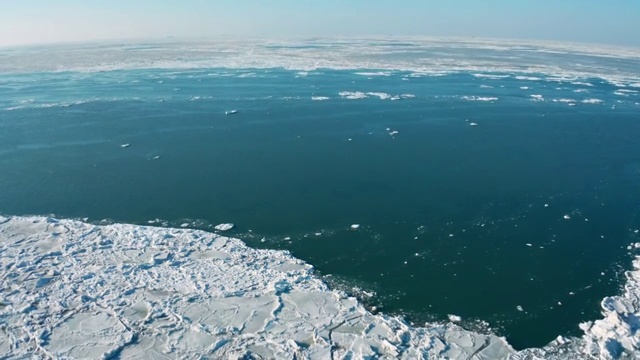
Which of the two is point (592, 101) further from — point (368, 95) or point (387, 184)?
point (387, 184)

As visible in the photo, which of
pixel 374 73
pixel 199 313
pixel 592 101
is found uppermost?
pixel 374 73

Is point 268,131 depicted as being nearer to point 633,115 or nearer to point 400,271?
point 400,271

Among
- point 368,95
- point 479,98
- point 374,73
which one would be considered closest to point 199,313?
point 368,95

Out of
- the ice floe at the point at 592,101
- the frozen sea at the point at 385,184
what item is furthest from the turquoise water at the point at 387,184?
the ice floe at the point at 592,101

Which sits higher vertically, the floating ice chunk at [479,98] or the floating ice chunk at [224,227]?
the floating ice chunk at [479,98]

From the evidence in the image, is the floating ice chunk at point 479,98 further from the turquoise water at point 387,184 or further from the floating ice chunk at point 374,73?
the floating ice chunk at point 374,73
